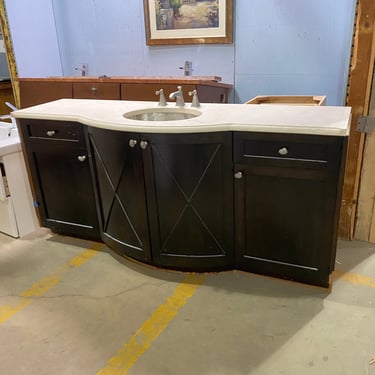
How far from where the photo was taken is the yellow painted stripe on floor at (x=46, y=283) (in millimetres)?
1994

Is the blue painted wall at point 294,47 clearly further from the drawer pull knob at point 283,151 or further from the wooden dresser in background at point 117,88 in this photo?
the drawer pull knob at point 283,151

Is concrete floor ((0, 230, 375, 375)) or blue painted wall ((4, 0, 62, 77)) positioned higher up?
blue painted wall ((4, 0, 62, 77))

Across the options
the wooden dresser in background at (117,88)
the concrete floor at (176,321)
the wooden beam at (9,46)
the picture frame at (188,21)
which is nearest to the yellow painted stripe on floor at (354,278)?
the concrete floor at (176,321)

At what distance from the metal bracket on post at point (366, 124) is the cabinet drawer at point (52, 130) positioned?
172 cm

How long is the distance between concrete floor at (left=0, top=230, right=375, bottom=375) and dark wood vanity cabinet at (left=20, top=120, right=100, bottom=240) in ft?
0.99

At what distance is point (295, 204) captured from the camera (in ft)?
6.10

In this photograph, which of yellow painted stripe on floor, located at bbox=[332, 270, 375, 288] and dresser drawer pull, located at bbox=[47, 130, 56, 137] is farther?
dresser drawer pull, located at bbox=[47, 130, 56, 137]

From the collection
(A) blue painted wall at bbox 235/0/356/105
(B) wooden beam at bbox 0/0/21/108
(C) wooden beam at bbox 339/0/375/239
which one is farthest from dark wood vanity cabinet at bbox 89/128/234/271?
(B) wooden beam at bbox 0/0/21/108

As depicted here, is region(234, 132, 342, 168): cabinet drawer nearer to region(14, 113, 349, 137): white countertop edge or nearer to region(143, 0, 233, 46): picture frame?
region(14, 113, 349, 137): white countertop edge

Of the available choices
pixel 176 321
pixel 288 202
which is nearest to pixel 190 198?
pixel 288 202

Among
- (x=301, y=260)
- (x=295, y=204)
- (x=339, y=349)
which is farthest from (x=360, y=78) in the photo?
(x=339, y=349)

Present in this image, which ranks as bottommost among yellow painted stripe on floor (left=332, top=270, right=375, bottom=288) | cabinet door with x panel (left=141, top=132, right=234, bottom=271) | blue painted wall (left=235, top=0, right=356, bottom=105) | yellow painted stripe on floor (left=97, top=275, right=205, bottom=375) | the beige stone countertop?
yellow painted stripe on floor (left=332, top=270, right=375, bottom=288)

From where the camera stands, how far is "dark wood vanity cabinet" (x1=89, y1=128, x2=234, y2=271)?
187 centimetres

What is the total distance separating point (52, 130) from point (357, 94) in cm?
191
